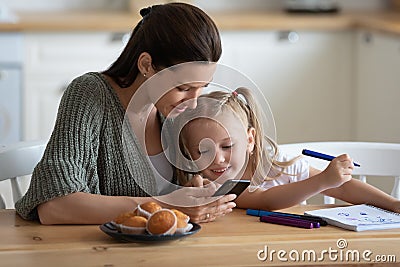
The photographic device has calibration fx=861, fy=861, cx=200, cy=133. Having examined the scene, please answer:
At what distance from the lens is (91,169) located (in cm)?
172

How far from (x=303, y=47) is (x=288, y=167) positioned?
215 centimetres

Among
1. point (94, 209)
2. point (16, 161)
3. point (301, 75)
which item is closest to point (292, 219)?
point (94, 209)

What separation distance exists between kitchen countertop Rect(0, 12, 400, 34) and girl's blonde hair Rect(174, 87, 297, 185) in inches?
73.4

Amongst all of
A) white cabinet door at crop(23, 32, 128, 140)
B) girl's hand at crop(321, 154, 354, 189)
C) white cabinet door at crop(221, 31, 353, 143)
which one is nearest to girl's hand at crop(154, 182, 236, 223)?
girl's hand at crop(321, 154, 354, 189)

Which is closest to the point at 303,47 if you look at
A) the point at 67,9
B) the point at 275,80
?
the point at 275,80

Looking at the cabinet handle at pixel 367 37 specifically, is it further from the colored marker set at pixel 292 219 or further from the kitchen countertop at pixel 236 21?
the colored marker set at pixel 292 219

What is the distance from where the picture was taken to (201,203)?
1598mm

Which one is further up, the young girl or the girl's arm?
the young girl

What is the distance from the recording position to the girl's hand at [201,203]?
1.60 m

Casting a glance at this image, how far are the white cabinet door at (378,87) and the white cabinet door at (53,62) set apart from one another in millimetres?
1101

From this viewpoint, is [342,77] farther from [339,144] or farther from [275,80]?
[339,144]

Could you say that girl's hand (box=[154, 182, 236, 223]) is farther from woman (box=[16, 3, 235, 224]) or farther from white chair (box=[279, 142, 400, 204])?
white chair (box=[279, 142, 400, 204])

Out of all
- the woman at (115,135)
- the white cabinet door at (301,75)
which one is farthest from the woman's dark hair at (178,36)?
the white cabinet door at (301,75)

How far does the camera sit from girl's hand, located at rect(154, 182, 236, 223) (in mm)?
1598
